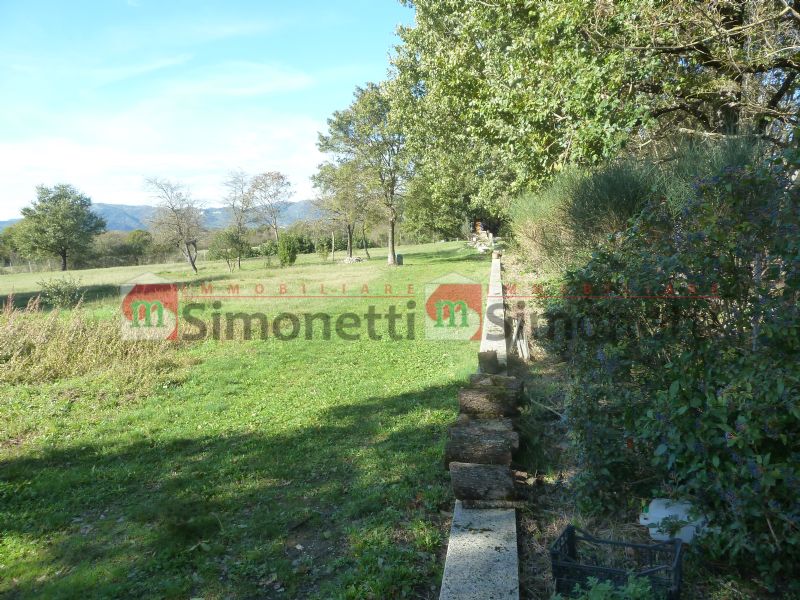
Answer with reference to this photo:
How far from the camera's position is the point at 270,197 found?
4497cm

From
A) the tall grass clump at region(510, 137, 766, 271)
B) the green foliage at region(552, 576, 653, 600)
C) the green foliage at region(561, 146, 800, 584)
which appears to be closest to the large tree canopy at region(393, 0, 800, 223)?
the tall grass clump at region(510, 137, 766, 271)

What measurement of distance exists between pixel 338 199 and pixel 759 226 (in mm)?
29966

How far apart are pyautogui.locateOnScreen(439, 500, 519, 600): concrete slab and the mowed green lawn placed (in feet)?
0.65

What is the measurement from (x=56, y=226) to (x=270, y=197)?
23929mm

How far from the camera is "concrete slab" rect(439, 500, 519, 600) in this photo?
2.77 m

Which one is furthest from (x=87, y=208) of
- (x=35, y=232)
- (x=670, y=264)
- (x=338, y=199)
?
(x=670, y=264)

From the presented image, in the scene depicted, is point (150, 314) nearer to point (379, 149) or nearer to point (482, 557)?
point (482, 557)

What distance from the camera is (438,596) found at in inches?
114

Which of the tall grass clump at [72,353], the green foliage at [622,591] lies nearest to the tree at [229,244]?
the tall grass clump at [72,353]

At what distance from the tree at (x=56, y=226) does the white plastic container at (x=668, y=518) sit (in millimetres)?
60106

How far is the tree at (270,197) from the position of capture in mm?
42781

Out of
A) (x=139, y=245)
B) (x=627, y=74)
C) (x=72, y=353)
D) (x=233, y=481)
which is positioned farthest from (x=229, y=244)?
(x=139, y=245)

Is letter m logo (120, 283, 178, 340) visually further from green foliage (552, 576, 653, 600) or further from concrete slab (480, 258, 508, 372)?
green foliage (552, 576, 653, 600)

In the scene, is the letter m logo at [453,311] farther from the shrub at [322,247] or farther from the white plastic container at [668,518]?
the shrub at [322,247]
